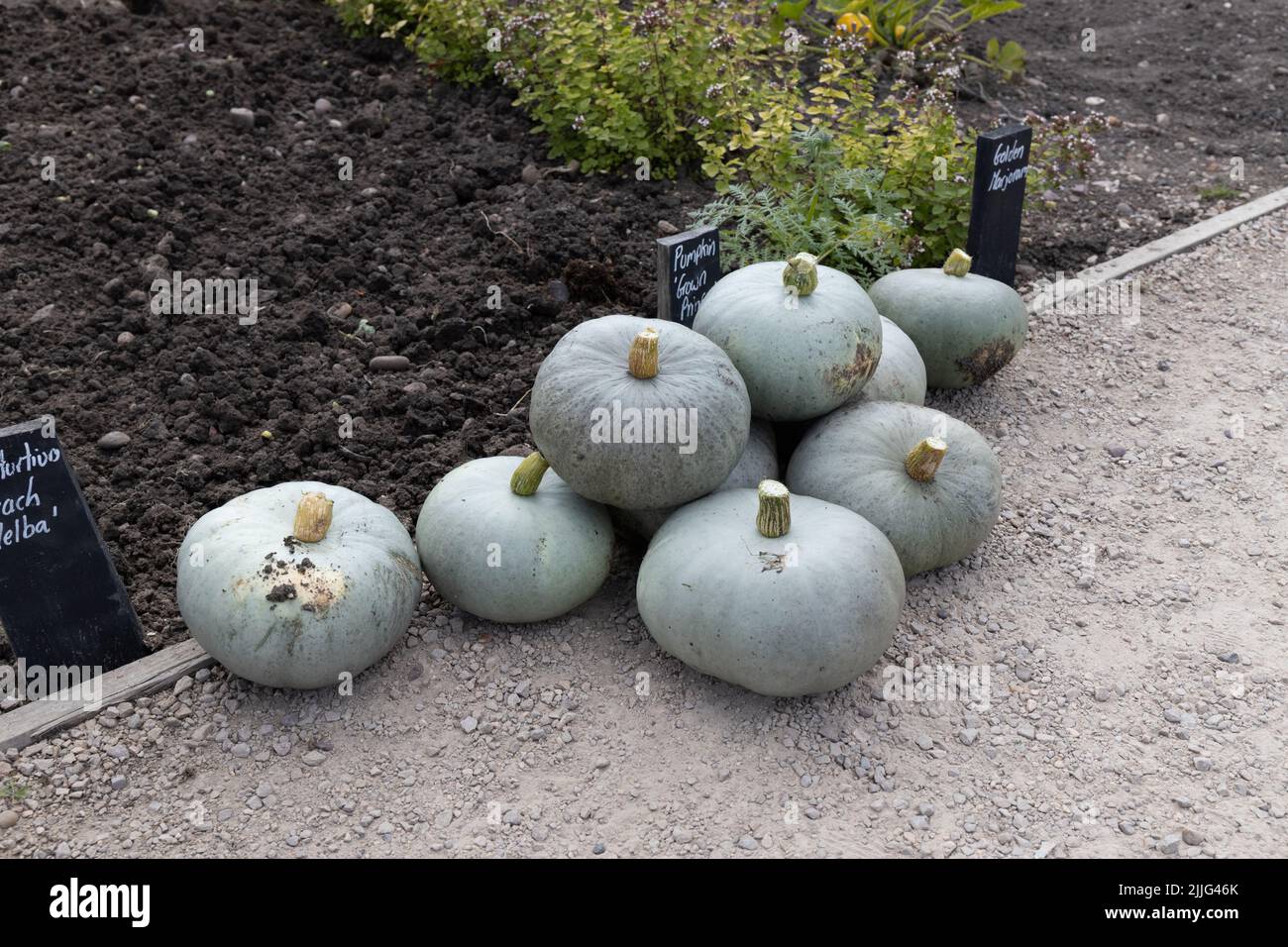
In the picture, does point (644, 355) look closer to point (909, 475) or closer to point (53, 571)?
point (909, 475)

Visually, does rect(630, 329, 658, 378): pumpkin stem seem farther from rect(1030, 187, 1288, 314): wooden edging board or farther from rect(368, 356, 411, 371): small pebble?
rect(1030, 187, 1288, 314): wooden edging board

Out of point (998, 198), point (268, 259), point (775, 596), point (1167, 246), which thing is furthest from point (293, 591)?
point (1167, 246)

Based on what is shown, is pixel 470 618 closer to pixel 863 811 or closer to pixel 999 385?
pixel 863 811

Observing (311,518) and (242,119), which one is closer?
(311,518)

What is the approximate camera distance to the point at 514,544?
3100 mm

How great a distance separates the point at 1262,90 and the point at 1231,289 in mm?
2714

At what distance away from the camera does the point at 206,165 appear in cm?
530

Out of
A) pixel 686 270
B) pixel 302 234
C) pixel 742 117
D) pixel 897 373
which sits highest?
pixel 742 117

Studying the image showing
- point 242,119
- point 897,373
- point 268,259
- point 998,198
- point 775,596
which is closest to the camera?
point 775,596

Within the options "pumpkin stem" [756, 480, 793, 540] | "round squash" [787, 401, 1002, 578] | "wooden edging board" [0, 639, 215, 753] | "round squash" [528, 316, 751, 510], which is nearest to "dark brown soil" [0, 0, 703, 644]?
"wooden edging board" [0, 639, 215, 753]

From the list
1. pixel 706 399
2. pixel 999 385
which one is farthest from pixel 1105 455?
pixel 706 399

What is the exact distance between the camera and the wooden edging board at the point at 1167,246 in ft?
16.8

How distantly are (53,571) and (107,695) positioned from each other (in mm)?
354

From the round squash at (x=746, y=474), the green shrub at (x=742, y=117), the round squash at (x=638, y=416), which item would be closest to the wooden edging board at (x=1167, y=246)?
the green shrub at (x=742, y=117)
